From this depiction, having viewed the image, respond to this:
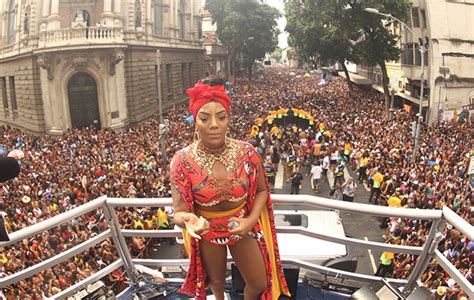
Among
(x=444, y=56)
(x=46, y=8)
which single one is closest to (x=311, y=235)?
(x=444, y=56)

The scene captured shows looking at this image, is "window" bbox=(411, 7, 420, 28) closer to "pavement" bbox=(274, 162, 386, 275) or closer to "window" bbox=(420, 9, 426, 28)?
"window" bbox=(420, 9, 426, 28)

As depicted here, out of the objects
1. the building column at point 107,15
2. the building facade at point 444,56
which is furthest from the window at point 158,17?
the building facade at point 444,56

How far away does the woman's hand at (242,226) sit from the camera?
269 cm

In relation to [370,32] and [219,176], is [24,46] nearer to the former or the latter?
[370,32]

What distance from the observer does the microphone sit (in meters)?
2.28

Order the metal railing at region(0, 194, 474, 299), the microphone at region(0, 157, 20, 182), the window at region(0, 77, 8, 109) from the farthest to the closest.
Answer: the window at region(0, 77, 8, 109) → the metal railing at region(0, 194, 474, 299) → the microphone at region(0, 157, 20, 182)

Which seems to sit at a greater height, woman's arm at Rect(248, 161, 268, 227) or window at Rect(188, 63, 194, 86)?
window at Rect(188, 63, 194, 86)

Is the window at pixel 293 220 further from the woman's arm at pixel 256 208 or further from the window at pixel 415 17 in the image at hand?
the window at pixel 415 17

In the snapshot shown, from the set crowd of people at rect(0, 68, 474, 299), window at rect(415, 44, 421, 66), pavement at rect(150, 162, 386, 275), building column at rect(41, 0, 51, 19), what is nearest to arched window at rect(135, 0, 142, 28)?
building column at rect(41, 0, 51, 19)

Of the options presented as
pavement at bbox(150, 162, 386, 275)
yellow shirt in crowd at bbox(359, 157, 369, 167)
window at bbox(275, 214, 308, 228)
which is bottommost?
pavement at bbox(150, 162, 386, 275)

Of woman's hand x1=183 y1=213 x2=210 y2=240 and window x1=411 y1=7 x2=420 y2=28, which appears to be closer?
woman's hand x1=183 y1=213 x2=210 y2=240

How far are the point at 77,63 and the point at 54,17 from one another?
10.2 ft

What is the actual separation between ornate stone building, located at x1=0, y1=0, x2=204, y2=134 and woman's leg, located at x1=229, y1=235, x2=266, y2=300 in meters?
24.6

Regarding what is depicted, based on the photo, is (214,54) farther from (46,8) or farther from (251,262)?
(251,262)
